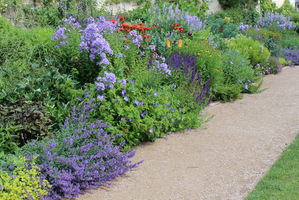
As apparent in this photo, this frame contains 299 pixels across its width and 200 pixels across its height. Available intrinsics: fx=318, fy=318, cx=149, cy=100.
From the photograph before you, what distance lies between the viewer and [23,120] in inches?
136

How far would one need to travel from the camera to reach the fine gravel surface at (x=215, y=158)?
3.12 m

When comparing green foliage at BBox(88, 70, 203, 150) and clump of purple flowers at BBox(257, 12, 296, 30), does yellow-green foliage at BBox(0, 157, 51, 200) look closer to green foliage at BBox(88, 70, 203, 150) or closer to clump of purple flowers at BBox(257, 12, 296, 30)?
green foliage at BBox(88, 70, 203, 150)

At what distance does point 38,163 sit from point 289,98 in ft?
17.5

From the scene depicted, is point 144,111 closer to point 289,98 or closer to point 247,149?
point 247,149

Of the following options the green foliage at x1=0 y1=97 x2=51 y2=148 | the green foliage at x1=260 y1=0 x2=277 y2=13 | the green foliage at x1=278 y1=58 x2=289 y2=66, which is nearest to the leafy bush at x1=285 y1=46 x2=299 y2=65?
the green foliage at x1=278 y1=58 x2=289 y2=66

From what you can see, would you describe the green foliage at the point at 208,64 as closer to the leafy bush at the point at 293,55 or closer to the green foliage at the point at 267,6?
the leafy bush at the point at 293,55

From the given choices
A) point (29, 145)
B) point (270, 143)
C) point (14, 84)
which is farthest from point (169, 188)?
point (14, 84)

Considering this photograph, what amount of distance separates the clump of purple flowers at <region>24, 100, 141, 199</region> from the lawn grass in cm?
130

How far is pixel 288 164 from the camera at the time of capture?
3.57m

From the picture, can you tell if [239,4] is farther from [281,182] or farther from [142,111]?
[281,182]

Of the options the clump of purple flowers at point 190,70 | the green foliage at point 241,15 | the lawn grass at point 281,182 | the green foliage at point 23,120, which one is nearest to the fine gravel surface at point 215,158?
the lawn grass at point 281,182

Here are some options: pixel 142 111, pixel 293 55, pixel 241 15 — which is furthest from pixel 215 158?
pixel 241 15

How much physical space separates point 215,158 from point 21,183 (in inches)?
87.2

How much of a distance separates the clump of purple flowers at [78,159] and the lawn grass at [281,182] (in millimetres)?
1305
